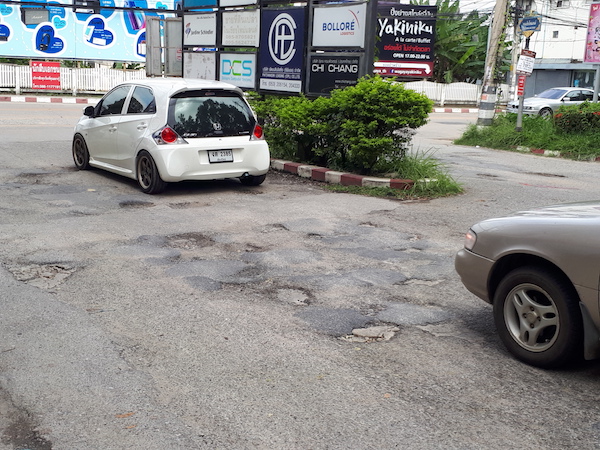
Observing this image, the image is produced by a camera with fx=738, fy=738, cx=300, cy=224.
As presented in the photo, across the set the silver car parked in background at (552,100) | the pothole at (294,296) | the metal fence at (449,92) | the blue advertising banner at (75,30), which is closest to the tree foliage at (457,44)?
the metal fence at (449,92)

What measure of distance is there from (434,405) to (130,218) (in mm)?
5621

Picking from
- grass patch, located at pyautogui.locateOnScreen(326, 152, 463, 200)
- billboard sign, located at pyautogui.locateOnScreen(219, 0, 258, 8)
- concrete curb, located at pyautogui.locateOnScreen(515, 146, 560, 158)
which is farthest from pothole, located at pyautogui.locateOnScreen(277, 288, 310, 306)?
concrete curb, located at pyautogui.locateOnScreen(515, 146, 560, 158)

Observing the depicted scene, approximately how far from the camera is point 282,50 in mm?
13922

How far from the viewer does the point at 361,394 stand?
4234 mm

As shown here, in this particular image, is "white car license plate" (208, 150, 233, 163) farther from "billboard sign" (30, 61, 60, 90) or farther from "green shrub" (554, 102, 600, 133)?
"billboard sign" (30, 61, 60, 90)

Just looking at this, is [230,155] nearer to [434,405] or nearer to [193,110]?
[193,110]

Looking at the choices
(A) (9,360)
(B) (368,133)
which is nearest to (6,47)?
(B) (368,133)

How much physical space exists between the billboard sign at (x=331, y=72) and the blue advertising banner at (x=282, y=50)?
33 centimetres

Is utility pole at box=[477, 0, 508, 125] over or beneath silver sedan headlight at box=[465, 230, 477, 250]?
over

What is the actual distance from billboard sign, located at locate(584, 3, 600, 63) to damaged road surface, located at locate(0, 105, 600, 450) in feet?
51.7

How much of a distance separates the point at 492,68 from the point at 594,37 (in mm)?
4516

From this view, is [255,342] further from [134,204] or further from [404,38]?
[404,38]

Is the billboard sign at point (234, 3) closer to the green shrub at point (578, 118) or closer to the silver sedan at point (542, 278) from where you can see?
the green shrub at point (578, 118)

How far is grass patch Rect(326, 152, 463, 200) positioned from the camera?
10.8 metres
